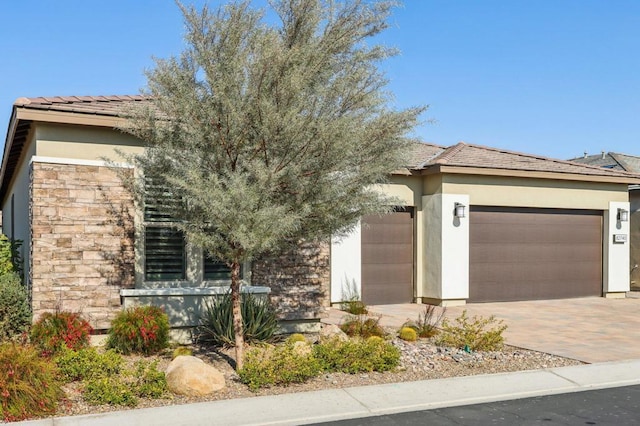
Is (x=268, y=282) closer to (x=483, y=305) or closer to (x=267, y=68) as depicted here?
(x=267, y=68)

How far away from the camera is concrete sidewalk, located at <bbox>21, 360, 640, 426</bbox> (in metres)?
6.46

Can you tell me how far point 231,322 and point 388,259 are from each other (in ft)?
25.3

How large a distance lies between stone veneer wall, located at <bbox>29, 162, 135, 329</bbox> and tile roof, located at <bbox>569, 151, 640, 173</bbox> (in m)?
20.3

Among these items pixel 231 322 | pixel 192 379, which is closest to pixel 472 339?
pixel 231 322

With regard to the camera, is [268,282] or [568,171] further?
[568,171]

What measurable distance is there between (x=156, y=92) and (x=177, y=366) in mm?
3582

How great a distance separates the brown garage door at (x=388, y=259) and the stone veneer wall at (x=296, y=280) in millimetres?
4606

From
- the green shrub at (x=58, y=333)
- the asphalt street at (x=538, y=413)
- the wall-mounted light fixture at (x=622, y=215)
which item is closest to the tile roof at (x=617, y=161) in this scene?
the wall-mounted light fixture at (x=622, y=215)

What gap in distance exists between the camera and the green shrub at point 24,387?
6.38 meters

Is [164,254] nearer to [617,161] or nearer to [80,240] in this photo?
[80,240]

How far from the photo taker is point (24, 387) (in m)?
6.44

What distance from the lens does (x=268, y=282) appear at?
11.3 metres

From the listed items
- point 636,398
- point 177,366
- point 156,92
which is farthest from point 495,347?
point 156,92

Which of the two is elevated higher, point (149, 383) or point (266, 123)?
point (266, 123)
